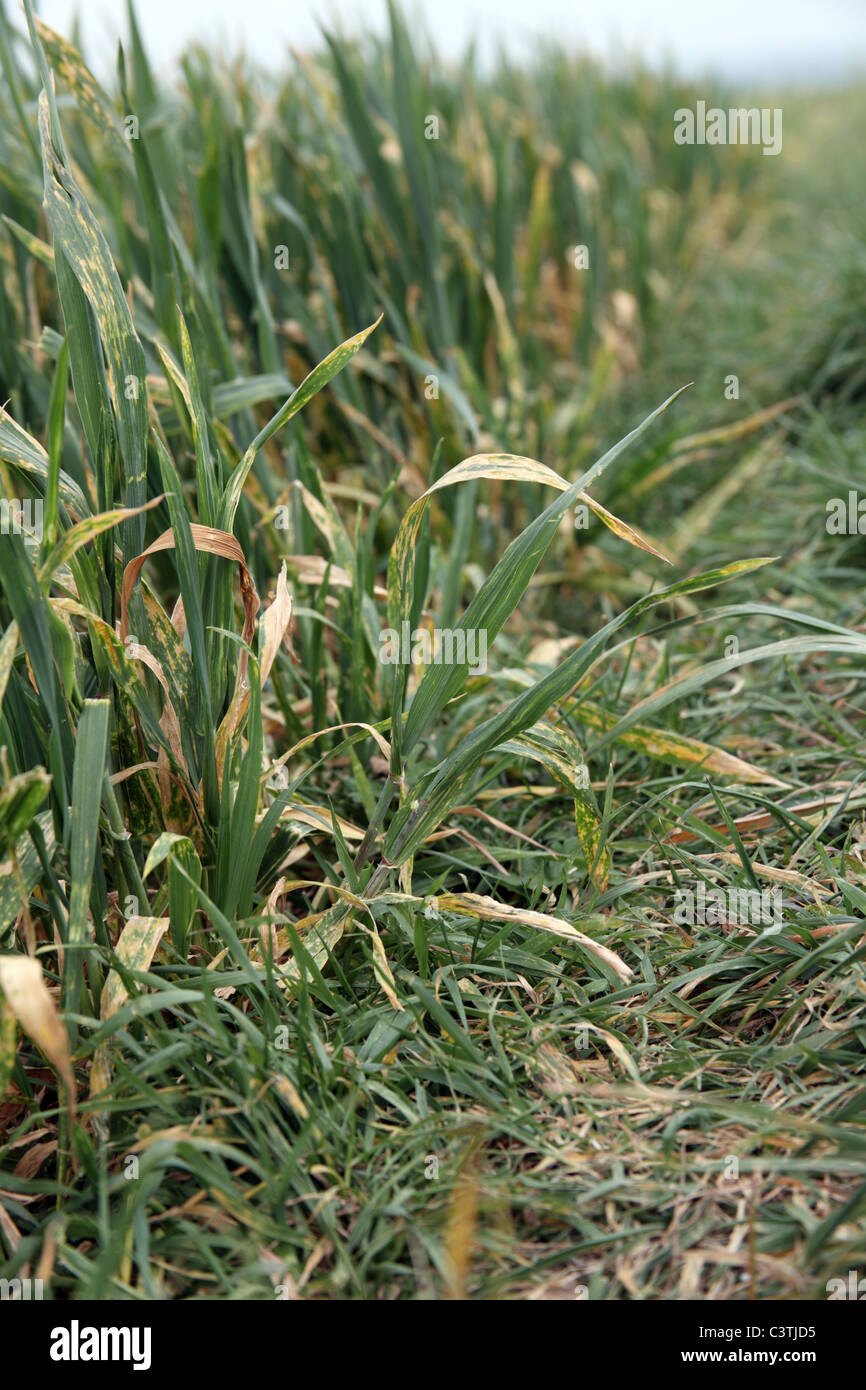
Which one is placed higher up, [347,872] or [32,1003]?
[347,872]

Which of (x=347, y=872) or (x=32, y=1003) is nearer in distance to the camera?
(x=32, y=1003)

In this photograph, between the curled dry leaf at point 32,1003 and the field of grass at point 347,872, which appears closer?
the curled dry leaf at point 32,1003

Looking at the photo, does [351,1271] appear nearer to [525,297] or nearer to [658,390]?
[525,297]

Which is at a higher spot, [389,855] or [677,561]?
[677,561]

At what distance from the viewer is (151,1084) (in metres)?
1.02

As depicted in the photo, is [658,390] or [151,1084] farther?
[658,390]

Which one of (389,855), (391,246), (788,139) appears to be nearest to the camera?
(389,855)

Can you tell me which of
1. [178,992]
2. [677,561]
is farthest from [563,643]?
[178,992]

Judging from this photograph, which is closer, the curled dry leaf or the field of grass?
the curled dry leaf

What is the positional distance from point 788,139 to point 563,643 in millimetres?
5924
